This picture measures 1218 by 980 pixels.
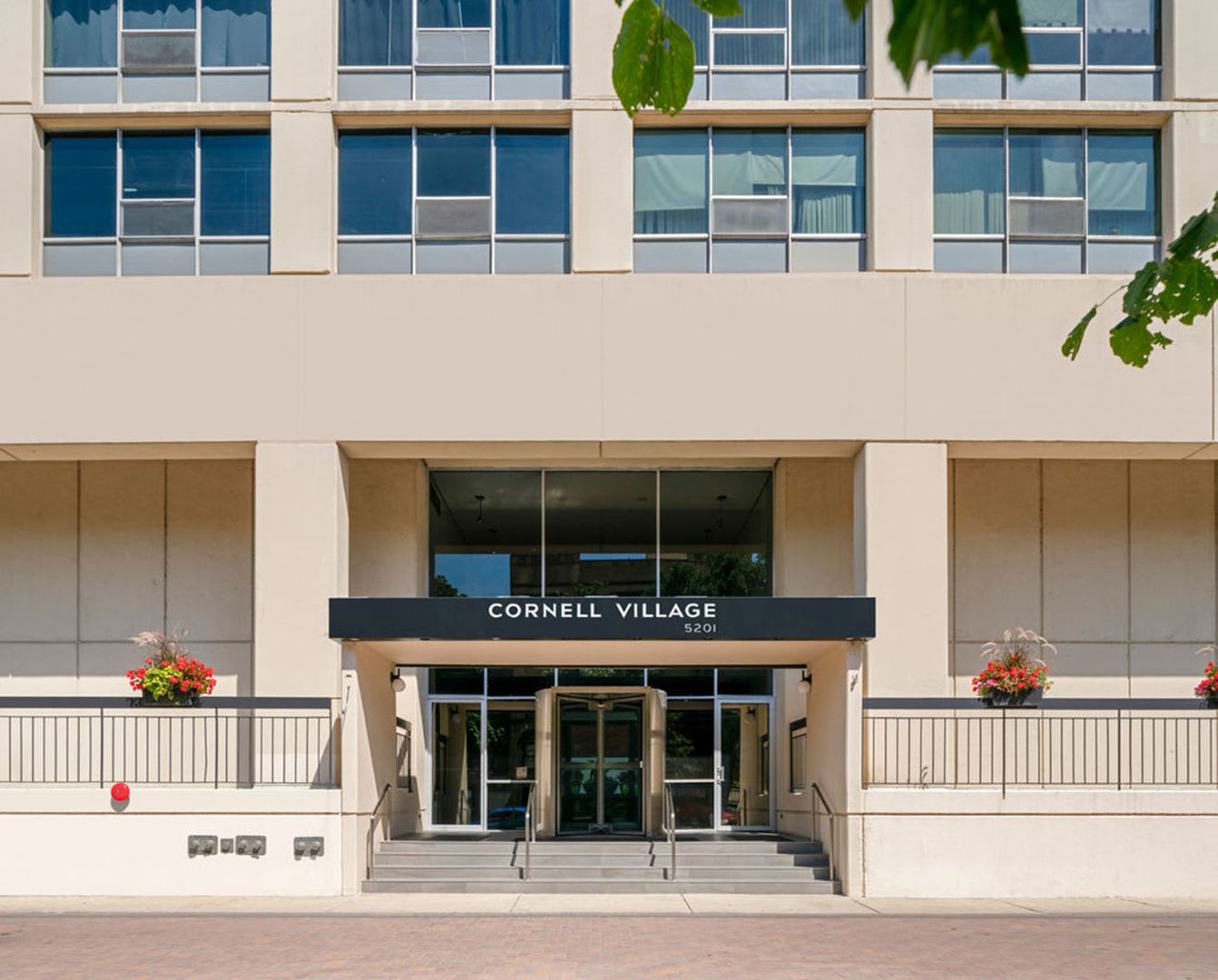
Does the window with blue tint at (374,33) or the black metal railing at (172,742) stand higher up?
the window with blue tint at (374,33)

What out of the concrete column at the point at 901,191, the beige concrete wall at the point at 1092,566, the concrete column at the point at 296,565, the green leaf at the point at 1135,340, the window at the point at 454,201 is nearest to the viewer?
Result: the green leaf at the point at 1135,340

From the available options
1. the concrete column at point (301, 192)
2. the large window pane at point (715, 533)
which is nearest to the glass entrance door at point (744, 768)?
the large window pane at point (715, 533)

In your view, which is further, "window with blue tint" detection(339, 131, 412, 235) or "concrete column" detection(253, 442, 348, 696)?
"window with blue tint" detection(339, 131, 412, 235)

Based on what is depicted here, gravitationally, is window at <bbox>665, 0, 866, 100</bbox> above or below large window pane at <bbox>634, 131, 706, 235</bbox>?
above

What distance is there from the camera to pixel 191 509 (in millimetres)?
23188

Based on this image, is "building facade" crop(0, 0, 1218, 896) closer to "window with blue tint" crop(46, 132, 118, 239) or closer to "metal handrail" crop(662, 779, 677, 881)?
"window with blue tint" crop(46, 132, 118, 239)

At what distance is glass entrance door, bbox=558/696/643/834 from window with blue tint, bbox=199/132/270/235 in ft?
28.6

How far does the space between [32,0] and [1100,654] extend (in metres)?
18.4

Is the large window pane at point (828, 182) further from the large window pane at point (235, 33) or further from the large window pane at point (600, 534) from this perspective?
the large window pane at point (235, 33)

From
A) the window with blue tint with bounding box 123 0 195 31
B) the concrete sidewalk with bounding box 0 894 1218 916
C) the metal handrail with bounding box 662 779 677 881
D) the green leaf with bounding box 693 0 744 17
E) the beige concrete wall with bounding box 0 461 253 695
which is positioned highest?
the window with blue tint with bounding box 123 0 195 31

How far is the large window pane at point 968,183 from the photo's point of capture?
2175cm

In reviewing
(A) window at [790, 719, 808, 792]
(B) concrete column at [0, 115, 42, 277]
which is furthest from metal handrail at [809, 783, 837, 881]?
(B) concrete column at [0, 115, 42, 277]

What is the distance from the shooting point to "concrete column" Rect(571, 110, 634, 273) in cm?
2130

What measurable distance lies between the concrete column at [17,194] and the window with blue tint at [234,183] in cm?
236
